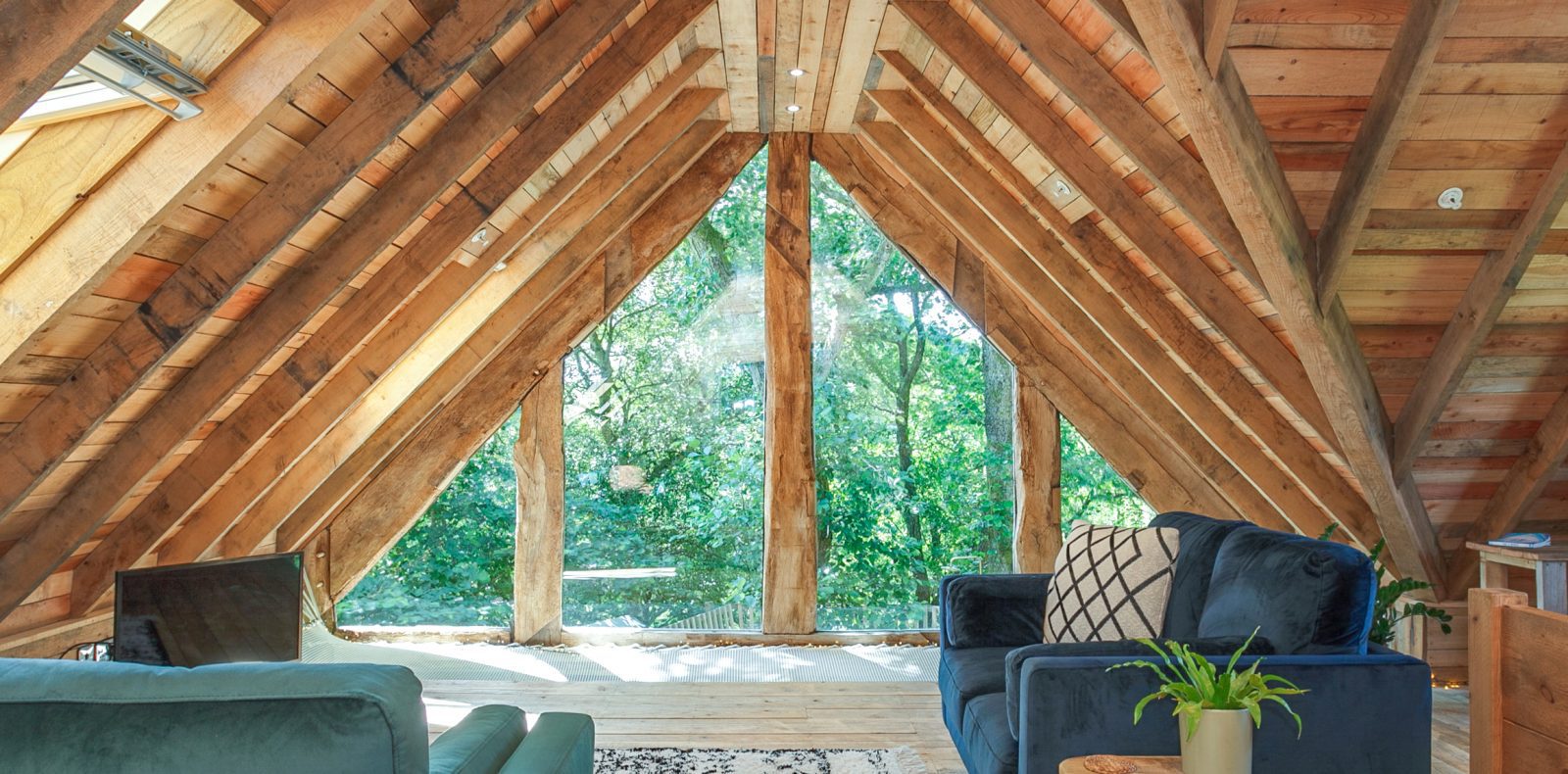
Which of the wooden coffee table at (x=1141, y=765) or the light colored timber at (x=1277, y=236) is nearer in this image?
the wooden coffee table at (x=1141, y=765)

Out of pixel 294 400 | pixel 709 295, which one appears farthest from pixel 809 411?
pixel 294 400

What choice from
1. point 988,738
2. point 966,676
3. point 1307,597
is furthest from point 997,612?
point 1307,597

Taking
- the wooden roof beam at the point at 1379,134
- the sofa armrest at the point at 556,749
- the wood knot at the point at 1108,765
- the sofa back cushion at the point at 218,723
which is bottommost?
the wood knot at the point at 1108,765

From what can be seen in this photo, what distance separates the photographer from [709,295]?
218 inches

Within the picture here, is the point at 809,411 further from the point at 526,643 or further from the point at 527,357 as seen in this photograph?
the point at 526,643

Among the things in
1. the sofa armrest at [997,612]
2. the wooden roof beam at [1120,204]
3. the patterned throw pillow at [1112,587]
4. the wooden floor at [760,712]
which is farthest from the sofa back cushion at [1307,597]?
the wooden floor at [760,712]

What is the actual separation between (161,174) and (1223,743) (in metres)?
2.20

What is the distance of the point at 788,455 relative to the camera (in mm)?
5355

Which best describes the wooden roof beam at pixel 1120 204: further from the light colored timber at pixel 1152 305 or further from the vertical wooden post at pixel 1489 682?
the vertical wooden post at pixel 1489 682

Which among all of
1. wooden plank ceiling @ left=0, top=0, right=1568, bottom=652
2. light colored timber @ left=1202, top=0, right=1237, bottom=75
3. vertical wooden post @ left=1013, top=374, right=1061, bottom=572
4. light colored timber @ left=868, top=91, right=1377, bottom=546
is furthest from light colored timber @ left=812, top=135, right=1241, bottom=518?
light colored timber @ left=1202, top=0, right=1237, bottom=75

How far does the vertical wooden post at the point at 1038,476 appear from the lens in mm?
5500

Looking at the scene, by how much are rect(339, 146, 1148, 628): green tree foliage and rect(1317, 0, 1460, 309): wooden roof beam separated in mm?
2633

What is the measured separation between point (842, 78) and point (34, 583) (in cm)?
329

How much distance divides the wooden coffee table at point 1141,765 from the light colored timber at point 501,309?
3192 millimetres
